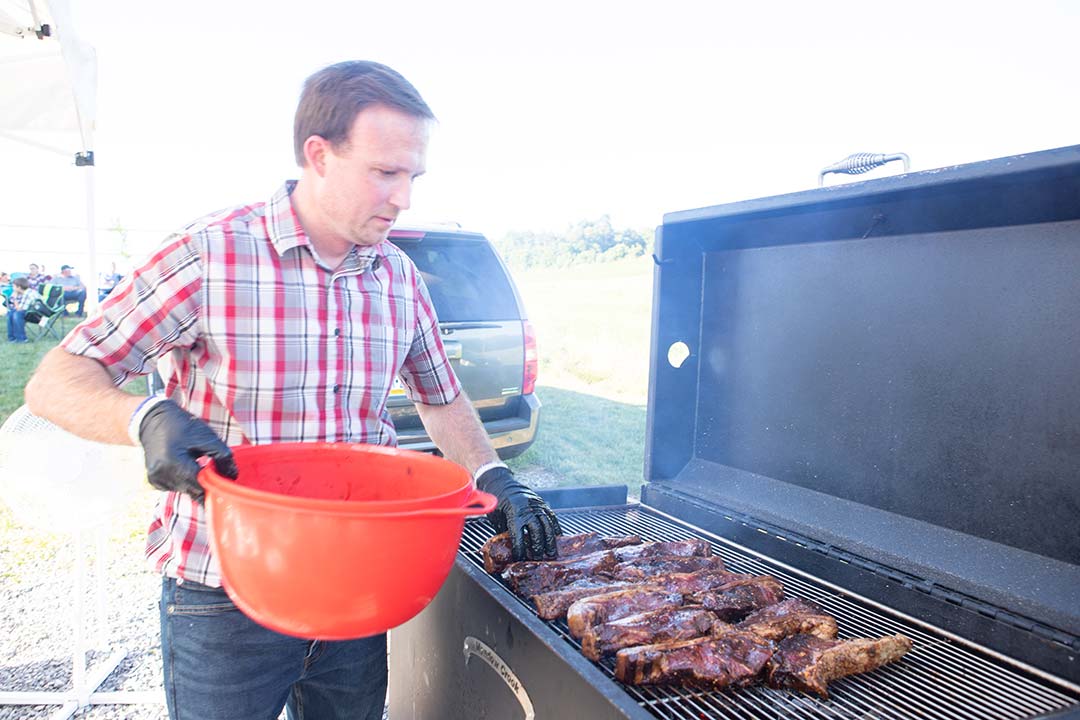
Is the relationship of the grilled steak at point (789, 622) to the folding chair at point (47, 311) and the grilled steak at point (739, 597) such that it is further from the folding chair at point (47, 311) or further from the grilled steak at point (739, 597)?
the folding chair at point (47, 311)

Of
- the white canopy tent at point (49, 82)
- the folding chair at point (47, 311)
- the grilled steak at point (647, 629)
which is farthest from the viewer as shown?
the folding chair at point (47, 311)

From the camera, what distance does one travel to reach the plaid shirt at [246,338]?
63.7 inches

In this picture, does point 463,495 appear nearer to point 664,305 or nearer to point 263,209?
point 263,209

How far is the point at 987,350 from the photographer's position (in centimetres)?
192

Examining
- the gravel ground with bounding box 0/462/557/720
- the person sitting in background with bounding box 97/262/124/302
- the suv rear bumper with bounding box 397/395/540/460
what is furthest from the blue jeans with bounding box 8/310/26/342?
the suv rear bumper with bounding box 397/395/540/460

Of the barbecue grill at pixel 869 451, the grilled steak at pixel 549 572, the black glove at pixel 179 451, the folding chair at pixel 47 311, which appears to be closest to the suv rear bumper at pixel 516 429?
the barbecue grill at pixel 869 451

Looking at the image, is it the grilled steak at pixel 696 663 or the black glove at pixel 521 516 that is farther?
the black glove at pixel 521 516

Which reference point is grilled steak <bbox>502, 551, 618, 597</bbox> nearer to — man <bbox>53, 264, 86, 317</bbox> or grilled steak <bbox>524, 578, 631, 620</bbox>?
Result: grilled steak <bbox>524, 578, 631, 620</bbox>

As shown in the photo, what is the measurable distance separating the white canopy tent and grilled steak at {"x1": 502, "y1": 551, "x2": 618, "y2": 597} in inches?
164

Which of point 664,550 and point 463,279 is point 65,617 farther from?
point 664,550

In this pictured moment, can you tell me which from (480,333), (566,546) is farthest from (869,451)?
(480,333)

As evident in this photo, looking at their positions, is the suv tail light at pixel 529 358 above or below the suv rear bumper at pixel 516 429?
above

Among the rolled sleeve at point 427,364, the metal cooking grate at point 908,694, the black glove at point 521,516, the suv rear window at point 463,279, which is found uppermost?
the suv rear window at point 463,279

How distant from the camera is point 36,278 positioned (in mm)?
18516
